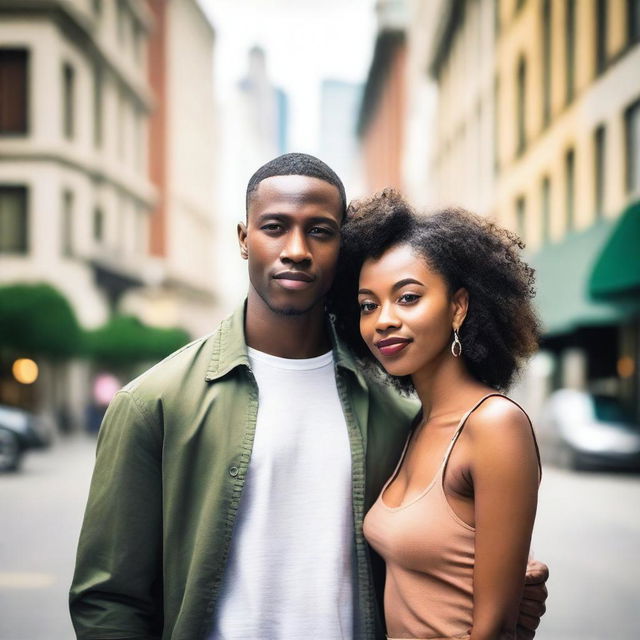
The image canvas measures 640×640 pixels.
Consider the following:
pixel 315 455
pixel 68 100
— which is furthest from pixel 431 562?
pixel 68 100

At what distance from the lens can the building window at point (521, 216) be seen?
89.6 feet

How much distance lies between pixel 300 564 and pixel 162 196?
52.6 m

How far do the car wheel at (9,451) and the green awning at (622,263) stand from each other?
1215cm

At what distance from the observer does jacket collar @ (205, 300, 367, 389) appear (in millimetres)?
2818

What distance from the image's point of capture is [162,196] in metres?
53.7

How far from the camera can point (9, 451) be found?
17422 mm

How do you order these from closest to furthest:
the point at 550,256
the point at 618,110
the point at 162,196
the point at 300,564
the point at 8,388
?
1. the point at 300,564
2. the point at 618,110
3. the point at 550,256
4. the point at 8,388
5. the point at 162,196

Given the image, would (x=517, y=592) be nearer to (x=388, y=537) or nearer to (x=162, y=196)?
(x=388, y=537)

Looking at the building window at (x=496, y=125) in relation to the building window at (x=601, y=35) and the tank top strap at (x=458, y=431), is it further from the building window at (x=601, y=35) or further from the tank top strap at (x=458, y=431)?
the tank top strap at (x=458, y=431)

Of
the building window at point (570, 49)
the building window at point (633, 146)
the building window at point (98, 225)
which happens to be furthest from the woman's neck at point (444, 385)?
the building window at point (98, 225)

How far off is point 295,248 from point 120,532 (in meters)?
1.01

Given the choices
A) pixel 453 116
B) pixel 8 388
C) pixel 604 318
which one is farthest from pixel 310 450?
pixel 453 116

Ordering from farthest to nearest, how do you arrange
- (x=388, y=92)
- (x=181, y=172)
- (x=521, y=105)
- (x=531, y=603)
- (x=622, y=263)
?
(x=388, y=92) → (x=181, y=172) → (x=521, y=105) → (x=622, y=263) → (x=531, y=603)

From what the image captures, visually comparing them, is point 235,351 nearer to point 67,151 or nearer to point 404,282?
point 404,282
